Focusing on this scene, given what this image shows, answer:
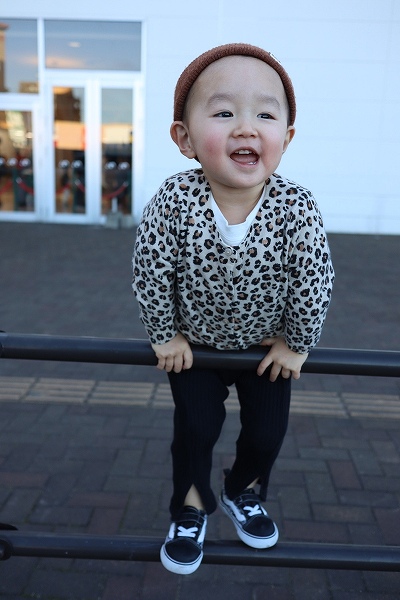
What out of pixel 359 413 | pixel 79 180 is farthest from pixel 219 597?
pixel 79 180

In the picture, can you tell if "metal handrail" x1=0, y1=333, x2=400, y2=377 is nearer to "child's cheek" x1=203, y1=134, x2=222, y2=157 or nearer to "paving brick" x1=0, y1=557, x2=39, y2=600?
"child's cheek" x1=203, y1=134, x2=222, y2=157

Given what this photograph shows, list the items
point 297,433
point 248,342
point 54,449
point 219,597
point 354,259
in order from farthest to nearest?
point 354,259 → point 297,433 → point 54,449 → point 219,597 → point 248,342

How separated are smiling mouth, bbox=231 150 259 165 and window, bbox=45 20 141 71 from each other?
Answer: 10.5m

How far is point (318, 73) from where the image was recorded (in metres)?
10.7

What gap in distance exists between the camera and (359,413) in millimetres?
3730

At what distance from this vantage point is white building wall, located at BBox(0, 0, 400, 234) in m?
10.4

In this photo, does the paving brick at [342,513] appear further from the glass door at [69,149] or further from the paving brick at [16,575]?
the glass door at [69,149]

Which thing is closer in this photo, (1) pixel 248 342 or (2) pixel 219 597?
(1) pixel 248 342

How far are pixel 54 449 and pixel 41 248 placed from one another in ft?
20.8

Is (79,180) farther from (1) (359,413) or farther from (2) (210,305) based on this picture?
(2) (210,305)

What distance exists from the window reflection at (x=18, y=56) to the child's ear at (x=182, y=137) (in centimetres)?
1095

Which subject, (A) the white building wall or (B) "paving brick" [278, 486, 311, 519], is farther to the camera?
(A) the white building wall

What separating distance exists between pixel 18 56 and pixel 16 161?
2.02m

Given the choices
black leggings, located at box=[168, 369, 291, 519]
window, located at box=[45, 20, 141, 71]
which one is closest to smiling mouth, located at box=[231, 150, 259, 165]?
black leggings, located at box=[168, 369, 291, 519]
